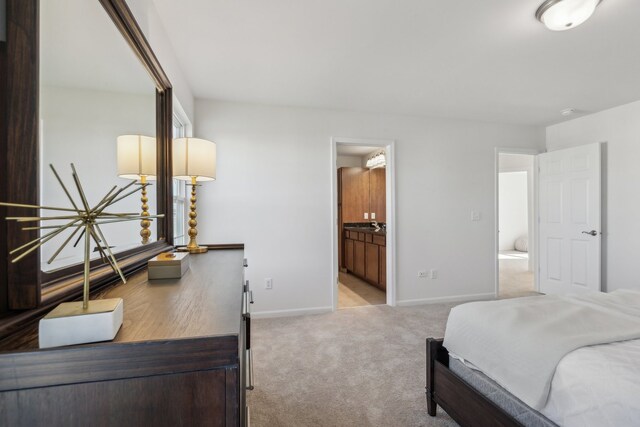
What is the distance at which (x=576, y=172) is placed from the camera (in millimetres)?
3770

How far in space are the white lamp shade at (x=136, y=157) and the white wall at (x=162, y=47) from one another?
602 millimetres

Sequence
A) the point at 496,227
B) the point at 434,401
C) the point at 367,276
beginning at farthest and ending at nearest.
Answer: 1. the point at 367,276
2. the point at 496,227
3. the point at 434,401

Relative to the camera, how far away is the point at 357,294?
426 cm

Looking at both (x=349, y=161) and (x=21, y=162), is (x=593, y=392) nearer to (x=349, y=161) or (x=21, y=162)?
(x=21, y=162)

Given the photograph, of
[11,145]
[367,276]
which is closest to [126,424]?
[11,145]

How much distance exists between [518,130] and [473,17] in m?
2.87

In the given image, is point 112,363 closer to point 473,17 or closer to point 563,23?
point 473,17

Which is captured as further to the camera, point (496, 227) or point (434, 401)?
point (496, 227)

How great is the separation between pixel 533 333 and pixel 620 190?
133 inches

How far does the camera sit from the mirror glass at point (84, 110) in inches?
30.3

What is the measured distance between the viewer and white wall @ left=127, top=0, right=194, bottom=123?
156 centimetres

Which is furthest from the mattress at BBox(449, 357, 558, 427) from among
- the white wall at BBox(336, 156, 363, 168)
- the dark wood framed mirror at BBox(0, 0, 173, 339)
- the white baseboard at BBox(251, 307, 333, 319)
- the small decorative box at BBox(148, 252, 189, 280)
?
the white wall at BBox(336, 156, 363, 168)

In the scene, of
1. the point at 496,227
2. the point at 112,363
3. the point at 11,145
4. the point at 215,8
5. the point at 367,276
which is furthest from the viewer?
the point at 367,276

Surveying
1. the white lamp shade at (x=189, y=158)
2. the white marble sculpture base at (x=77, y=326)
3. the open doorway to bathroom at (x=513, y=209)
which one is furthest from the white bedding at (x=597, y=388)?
the open doorway to bathroom at (x=513, y=209)
